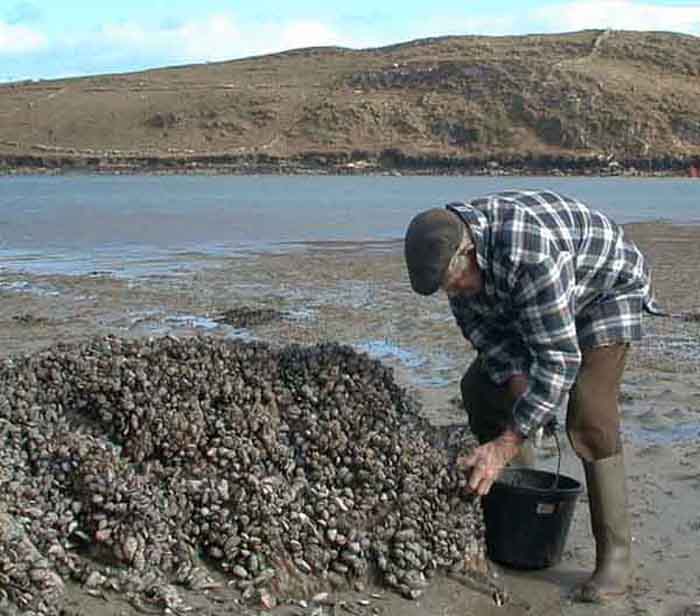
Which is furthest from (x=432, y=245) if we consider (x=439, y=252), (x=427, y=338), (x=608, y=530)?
(x=427, y=338)

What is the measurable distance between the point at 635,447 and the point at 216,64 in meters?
131

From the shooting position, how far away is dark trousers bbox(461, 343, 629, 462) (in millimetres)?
5426

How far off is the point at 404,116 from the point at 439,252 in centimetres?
8831

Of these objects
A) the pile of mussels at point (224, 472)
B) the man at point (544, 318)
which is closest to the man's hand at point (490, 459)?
the man at point (544, 318)

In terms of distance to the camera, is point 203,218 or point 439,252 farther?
point 203,218

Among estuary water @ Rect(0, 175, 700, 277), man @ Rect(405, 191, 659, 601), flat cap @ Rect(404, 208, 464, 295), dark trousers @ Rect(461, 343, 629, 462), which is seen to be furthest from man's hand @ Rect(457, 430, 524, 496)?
estuary water @ Rect(0, 175, 700, 277)

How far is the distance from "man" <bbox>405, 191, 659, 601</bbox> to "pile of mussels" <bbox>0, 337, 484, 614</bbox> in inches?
14.8

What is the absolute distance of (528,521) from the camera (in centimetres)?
570

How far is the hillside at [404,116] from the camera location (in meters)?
83.4

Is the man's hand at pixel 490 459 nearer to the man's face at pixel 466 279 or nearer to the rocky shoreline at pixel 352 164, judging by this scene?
the man's face at pixel 466 279

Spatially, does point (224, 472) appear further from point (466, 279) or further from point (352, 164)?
point (352, 164)

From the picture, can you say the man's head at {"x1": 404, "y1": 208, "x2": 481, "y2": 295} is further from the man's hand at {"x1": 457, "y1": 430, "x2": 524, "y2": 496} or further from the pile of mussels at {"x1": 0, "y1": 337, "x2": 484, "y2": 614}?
the pile of mussels at {"x1": 0, "y1": 337, "x2": 484, "y2": 614}

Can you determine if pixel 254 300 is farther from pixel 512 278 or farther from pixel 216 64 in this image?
pixel 216 64

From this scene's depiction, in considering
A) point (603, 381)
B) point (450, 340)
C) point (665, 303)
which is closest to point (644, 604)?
point (603, 381)
